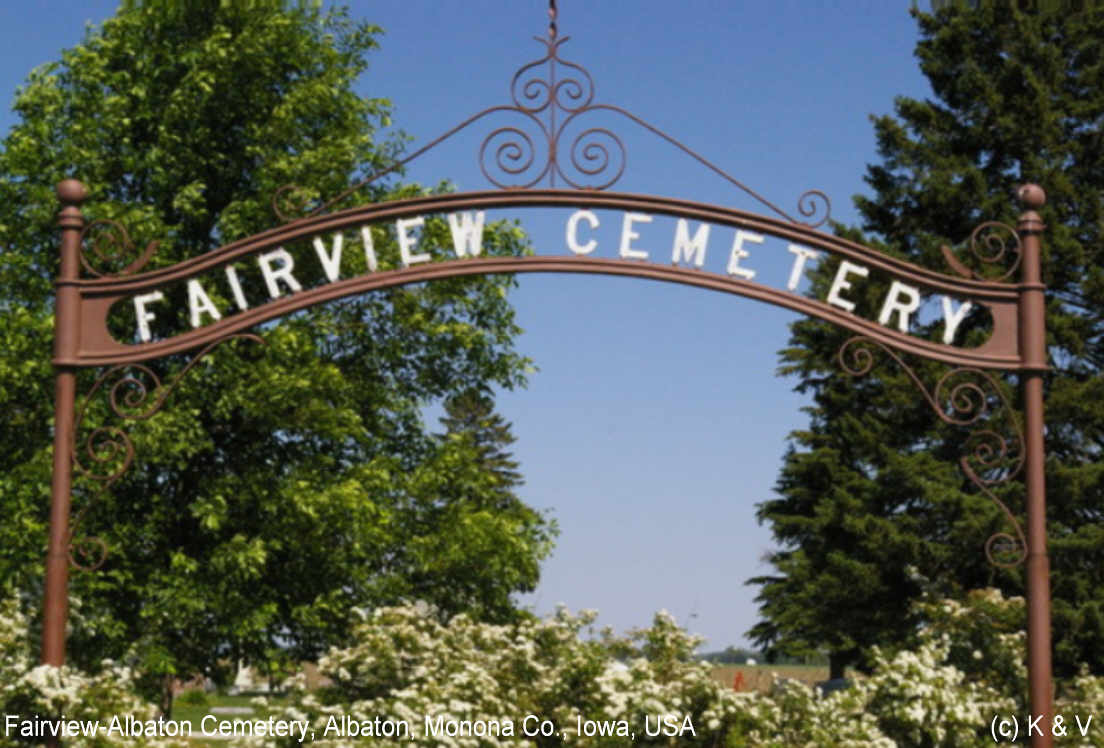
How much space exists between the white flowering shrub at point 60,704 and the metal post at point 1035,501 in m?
5.78

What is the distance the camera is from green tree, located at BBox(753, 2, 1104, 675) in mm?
22828

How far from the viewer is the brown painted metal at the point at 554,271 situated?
29.2 feet

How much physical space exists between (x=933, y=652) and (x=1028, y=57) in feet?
55.4

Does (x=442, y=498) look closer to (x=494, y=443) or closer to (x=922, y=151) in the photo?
(x=922, y=151)

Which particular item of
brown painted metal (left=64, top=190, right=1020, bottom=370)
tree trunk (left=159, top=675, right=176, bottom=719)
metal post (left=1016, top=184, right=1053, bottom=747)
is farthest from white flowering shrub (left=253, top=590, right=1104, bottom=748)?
tree trunk (left=159, top=675, right=176, bottom=719)

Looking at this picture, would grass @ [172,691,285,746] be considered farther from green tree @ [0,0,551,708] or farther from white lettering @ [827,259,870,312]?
white lettering @ [827,259,870,312]

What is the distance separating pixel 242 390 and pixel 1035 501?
1093 cm

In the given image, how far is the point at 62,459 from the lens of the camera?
8.84 m

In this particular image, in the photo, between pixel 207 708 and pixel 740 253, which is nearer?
pixel 740 253

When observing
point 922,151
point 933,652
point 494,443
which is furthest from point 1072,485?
point 494,443

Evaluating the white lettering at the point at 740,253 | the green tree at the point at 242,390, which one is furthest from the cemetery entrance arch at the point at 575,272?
the green tree at the point at 242,390

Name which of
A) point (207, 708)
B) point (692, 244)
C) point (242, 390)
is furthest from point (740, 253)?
point (207, 708)

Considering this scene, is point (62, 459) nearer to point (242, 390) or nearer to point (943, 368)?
point (242, 390)

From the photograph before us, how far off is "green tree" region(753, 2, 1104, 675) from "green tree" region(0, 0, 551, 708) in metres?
7.03
